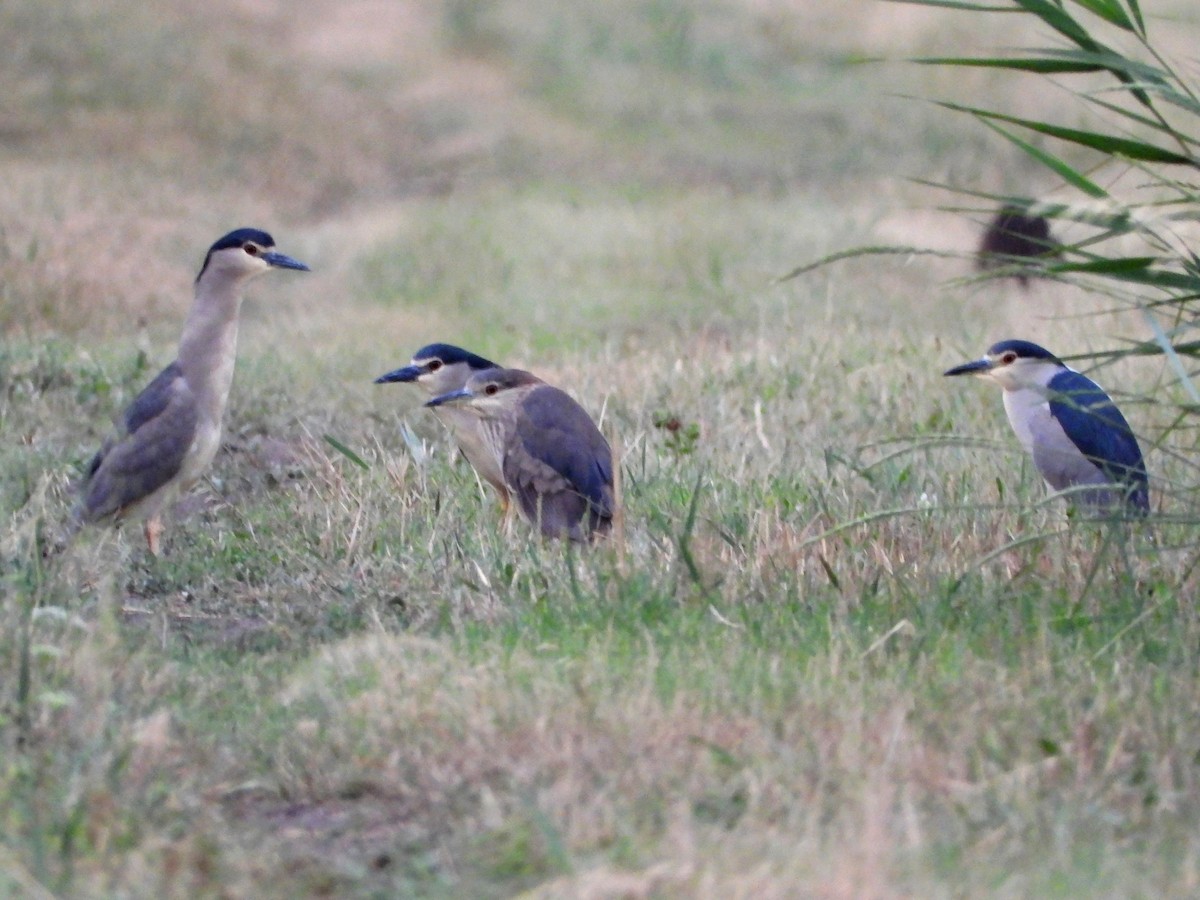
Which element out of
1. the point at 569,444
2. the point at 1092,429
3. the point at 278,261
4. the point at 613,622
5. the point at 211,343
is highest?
the point at 278,261

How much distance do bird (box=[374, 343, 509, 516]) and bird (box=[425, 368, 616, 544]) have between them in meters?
0.06

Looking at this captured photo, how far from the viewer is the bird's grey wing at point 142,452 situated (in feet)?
20.8

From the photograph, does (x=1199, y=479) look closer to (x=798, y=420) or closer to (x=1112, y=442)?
(x=1112, y=442)

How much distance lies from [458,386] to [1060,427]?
2.32 m

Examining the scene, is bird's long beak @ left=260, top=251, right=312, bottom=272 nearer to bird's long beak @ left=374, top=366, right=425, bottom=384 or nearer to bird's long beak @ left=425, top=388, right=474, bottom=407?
bird's long beak @ left=374, top=366, right=425, bottom=384

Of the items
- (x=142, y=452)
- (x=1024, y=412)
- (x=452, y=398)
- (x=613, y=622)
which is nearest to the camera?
(x=613, y=622)

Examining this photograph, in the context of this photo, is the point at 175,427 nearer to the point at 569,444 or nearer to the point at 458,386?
the point at 458,386

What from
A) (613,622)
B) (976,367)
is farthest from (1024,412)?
(613,622)

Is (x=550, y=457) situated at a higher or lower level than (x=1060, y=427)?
lower

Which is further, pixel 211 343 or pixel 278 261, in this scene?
pixel 278 261

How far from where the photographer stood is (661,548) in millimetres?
5352

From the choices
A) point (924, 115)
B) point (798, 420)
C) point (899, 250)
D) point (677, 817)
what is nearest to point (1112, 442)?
point (798, 420)

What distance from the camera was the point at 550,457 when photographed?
20.5ft

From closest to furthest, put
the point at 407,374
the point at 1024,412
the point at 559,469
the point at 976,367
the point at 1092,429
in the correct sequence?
the point at 559,469, the point at 1092,429, the point at 1024,412, the point at 976,367, the point at 407,374
